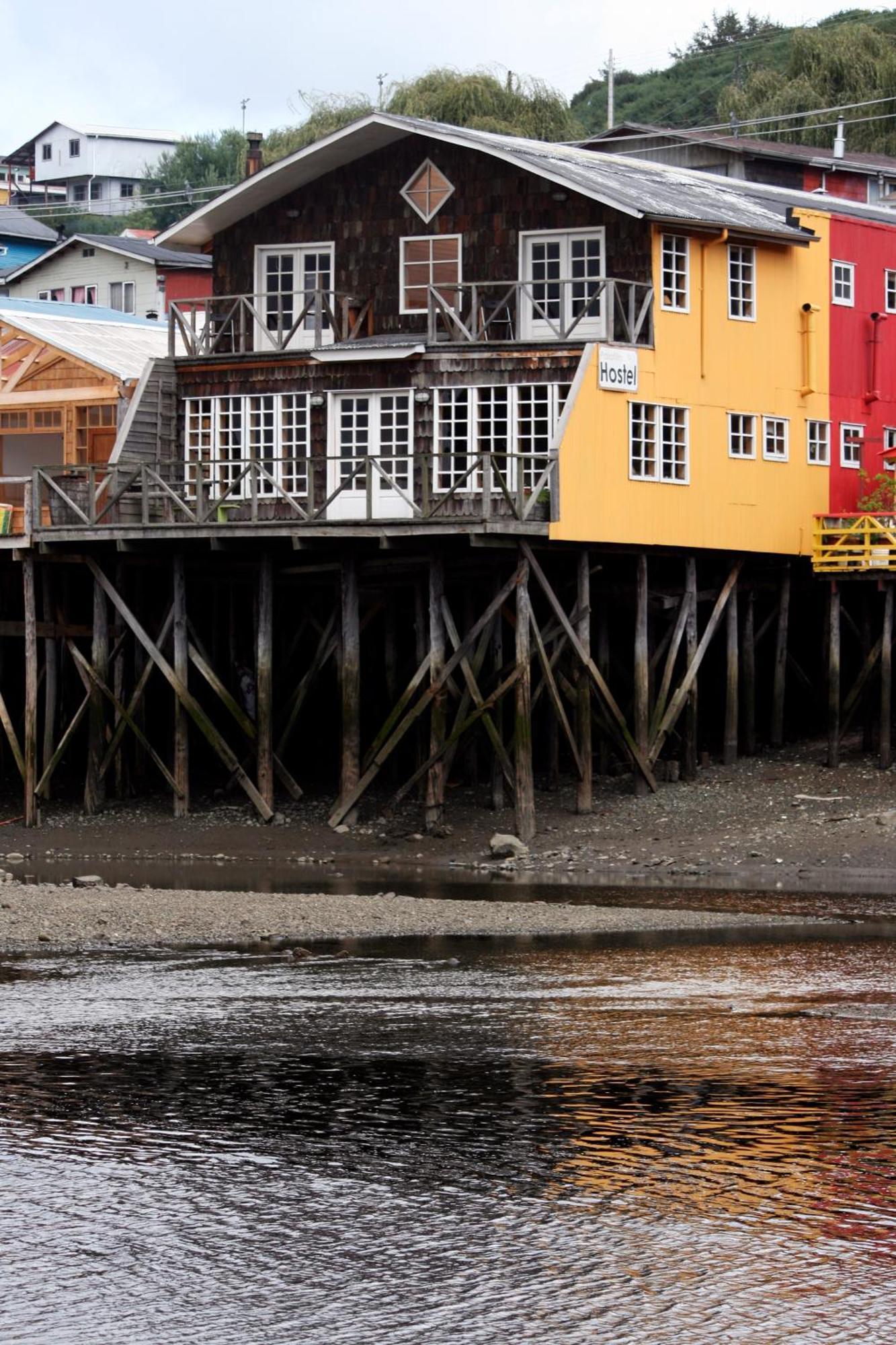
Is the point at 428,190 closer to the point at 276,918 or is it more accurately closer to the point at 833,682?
the point at 833,682

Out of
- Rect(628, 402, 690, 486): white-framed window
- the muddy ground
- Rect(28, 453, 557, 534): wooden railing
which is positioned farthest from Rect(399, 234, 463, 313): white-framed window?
the muddy ground

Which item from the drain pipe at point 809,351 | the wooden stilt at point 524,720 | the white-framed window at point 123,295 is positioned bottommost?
the wooden stilt at point 524,720

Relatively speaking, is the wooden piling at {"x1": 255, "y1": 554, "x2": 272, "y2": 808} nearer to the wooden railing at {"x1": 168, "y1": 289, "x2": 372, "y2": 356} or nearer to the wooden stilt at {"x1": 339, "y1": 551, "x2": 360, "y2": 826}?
the wooden stilt at {"x1": 339, "y1": 551, "x2": 360, "y2": 826}

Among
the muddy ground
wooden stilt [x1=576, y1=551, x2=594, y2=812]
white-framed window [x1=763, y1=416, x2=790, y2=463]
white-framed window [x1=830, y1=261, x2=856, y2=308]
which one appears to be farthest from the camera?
white-framed window [x1=830, y1=261, x2=856, y2=308]

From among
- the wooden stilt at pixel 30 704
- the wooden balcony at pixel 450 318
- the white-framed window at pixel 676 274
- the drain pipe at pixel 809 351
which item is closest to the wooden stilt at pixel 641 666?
the wooden balcony at pixel 450 318

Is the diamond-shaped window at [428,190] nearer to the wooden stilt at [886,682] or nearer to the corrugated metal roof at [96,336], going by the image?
the corrugated metal roof at [96,336]

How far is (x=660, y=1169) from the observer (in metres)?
14.0

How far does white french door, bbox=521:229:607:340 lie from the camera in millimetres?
36344

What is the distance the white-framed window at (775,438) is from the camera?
3866 centimetres

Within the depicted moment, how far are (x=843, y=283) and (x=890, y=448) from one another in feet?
10.1

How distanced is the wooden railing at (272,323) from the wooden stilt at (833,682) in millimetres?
9023

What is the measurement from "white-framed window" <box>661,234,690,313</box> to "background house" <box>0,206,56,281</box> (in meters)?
49.3

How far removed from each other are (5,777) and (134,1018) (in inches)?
915

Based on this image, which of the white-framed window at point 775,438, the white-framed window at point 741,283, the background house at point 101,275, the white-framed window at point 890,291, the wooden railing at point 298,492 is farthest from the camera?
the background house at point 101,275
